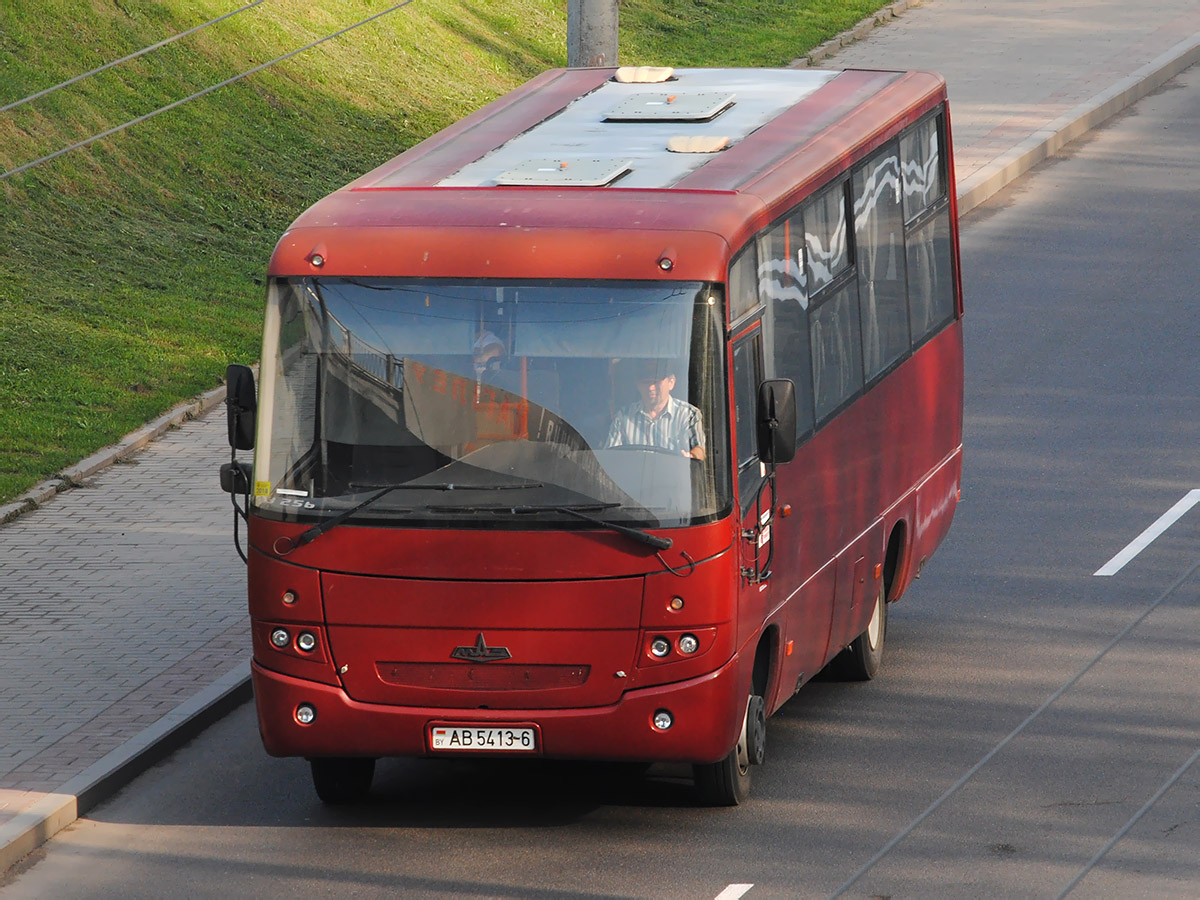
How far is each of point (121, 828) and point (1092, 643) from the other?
227 inches

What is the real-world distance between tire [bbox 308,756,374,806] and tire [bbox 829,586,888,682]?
10.3 ft

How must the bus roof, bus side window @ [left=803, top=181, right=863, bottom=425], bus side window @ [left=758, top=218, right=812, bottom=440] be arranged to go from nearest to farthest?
1. the bus roof
2. bus side window @ [left=758, top=218, right=812, bottom=440]
3. bus side window @ [left=803, top=181, right=863, bottom=425]

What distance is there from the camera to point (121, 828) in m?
10.4

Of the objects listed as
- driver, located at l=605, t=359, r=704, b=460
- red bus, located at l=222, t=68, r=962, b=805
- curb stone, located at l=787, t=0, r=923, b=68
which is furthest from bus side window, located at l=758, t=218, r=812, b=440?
curb stone, located at l=787, t=0, r=923, b=68

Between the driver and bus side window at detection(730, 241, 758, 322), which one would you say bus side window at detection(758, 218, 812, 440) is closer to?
bus side window at detection(730, 241, 758, 322)

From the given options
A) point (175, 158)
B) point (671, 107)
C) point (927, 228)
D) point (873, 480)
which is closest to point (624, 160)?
point (671, 107)

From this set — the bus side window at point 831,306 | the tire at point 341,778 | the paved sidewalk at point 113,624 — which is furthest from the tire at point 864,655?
the paved sidewalk at point 113,624

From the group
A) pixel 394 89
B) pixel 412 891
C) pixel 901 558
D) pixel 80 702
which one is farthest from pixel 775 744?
pixel 394 89

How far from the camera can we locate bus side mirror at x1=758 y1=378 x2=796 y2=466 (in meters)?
9.73

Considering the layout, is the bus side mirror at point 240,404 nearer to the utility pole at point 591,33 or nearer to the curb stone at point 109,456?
the curb stone at point 109,456

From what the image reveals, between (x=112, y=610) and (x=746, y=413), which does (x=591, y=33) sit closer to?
(x=112, y=610)

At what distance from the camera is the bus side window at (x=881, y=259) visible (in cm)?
1198

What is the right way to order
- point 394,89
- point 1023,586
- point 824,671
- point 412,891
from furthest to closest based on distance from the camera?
point 394,89
point 1023,586
point 824,671
point 412,891

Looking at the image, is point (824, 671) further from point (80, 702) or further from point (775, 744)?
point (80, 702)
